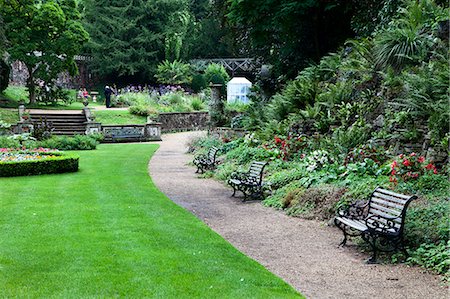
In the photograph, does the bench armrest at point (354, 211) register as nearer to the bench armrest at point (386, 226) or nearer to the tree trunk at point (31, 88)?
the bench armrest at point (386, 226)

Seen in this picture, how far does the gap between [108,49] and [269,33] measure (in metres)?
28.9

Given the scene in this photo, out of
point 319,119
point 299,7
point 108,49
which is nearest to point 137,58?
point 108,49

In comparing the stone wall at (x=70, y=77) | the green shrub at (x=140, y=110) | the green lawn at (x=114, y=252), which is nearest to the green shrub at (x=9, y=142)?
the green lawn at (x=114, y=252)

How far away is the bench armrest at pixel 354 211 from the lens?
26.8ft

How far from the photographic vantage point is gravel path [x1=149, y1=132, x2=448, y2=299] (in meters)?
6.02

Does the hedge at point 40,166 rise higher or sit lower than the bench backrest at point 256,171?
lower

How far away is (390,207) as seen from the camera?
7.68 metres

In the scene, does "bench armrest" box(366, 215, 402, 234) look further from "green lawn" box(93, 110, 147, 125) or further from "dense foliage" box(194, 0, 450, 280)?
"green lawn" box(93, 110, 147, 125)

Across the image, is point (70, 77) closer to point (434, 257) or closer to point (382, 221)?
point (382, 221)

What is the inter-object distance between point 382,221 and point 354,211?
122 cm

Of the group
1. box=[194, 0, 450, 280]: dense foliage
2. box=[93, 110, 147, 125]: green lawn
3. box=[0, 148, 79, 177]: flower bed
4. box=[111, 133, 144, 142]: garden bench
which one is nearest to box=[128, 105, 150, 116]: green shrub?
box=[93, 110, 147, 125]: green lawn

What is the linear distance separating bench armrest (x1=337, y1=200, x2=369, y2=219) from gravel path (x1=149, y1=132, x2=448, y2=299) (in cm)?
39

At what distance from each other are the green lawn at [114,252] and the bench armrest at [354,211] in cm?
188

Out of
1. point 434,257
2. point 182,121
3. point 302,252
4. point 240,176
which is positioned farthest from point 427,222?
point 182,121
